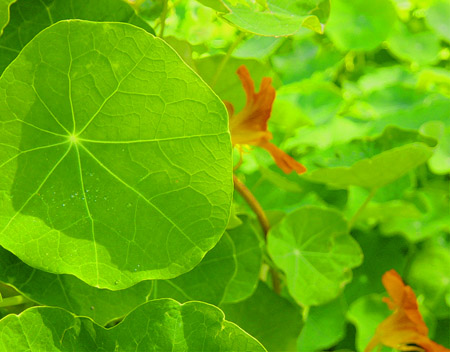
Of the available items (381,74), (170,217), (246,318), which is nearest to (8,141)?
(170,217)

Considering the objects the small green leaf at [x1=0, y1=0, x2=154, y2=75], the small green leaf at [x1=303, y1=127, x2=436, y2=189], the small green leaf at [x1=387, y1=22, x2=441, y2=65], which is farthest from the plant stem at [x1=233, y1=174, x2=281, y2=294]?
the small green leaf at [x1=387, y1=22, x2=441, y2=65]

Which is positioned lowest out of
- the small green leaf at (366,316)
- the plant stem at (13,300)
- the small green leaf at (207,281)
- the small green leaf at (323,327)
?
the small green leaf at (366,316)

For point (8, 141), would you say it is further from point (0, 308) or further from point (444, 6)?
point (444, 6)

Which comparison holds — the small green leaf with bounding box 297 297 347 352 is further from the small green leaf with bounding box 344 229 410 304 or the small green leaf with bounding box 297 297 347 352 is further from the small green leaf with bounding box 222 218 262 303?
the small green leaf with bounding box 222 218 262 303

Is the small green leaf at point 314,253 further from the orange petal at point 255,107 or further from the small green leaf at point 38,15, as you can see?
the small green leaf at point 38,15

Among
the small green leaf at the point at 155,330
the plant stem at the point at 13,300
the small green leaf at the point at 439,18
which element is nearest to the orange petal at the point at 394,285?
the small green leaf at the point at 155,330
